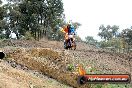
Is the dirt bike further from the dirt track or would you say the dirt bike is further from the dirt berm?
the dirt berm

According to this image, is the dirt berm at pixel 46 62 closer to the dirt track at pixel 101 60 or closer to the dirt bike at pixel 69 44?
the dirt track at pixel 101 60

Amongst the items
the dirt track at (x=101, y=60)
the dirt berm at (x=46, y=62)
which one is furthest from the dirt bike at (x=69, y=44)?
the dirt berm at (x=46, y=62)

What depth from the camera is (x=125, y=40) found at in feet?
227

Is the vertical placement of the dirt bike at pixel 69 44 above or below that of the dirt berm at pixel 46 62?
→ above

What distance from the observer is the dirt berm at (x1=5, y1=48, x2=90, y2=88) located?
2077 centimetres

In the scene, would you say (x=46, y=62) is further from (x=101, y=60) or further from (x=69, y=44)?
(x=101, y=60)

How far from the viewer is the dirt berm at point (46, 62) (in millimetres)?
20766

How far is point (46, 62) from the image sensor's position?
70.1ft

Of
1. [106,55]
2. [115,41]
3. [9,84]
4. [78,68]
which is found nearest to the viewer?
[9,84]

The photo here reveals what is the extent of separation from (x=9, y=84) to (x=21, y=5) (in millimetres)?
38007

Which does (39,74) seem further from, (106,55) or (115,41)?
(115,41)

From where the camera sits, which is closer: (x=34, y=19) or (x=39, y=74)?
(x=39, y=74)

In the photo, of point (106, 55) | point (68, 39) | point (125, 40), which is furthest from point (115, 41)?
point (68, 39)

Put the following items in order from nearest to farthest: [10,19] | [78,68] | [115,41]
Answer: [78,68]
[10,19]
[115,41]
